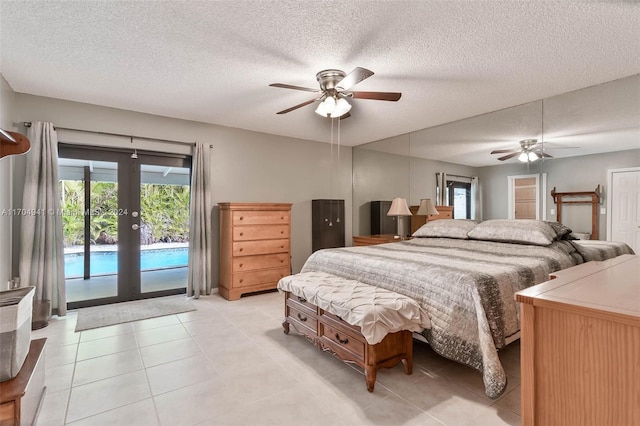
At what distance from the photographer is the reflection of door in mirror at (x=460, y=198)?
14.1 ft

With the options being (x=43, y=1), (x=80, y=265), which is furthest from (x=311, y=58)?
(x=80, y=265)

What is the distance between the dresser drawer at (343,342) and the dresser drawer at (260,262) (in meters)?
2.13

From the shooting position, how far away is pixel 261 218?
4465 millimetres

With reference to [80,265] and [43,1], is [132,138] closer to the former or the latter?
[80,265]

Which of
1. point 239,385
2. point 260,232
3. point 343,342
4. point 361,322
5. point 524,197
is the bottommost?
point 239,385

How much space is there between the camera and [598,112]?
3129 mm

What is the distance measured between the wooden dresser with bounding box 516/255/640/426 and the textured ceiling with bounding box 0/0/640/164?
179 centimetres

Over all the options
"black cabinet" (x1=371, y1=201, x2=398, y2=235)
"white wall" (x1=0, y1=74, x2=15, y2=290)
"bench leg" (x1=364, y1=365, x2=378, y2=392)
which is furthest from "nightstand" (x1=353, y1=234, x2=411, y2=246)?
"white wall" (x1=0, y1=74, x2=15, y2=290)

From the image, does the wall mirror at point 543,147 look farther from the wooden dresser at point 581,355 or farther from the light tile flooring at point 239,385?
the wooden dresser at point 581,355

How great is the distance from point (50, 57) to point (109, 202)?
1.88m

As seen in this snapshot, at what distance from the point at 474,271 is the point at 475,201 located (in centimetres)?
239

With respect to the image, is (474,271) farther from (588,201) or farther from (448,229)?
(588,201)

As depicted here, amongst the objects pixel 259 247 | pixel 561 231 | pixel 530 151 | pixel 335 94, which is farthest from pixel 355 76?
pixel 259 247

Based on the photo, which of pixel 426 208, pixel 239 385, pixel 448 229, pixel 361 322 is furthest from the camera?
pixel 426 208
